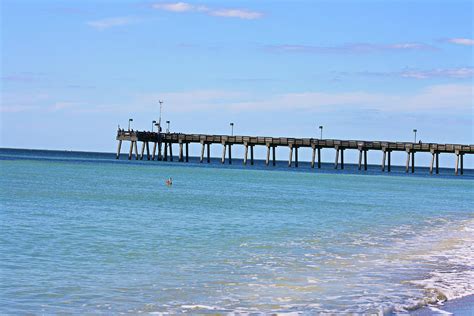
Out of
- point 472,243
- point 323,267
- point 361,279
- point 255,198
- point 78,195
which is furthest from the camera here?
point 255,198

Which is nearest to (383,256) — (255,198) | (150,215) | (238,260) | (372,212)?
(238,260)

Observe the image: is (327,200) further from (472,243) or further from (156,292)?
(156,292)

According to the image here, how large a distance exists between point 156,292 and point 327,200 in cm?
2804

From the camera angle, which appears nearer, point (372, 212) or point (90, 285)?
point (90, 285)

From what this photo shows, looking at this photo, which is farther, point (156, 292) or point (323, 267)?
point (323, 267)

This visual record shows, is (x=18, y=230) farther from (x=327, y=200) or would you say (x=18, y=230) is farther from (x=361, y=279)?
(x=327, y=200)

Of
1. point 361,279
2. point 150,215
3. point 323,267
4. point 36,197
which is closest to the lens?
point 361,279

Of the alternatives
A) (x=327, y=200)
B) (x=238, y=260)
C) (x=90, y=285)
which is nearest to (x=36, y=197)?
(x=327, y=200)

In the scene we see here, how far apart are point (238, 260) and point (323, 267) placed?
174 centimetres

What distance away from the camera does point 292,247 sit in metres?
19.1

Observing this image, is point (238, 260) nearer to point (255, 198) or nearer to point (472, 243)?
point (472, 243)

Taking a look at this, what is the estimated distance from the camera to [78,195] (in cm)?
3512

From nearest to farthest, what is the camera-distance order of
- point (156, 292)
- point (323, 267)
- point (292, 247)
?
point (156, 292) < point (323, 267) < point (292, 247)

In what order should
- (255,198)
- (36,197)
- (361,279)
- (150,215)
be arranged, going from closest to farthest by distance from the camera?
(361,279), (150,215), (36,197), (255,198)
